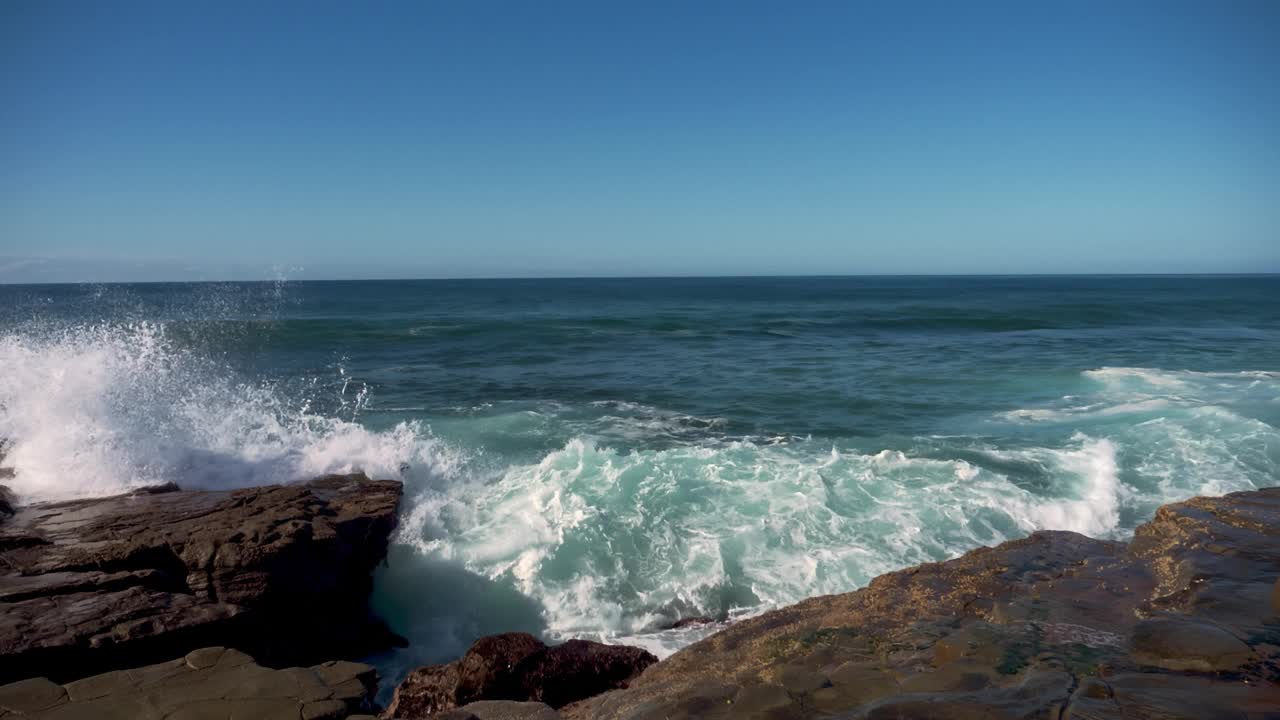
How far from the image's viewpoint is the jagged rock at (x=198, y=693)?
455cm

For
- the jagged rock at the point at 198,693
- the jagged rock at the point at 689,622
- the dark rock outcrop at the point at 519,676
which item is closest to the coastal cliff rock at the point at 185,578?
the jagged rock at the point at 198,693

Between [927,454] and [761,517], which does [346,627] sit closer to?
[761,517]

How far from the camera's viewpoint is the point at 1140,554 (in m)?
5.92

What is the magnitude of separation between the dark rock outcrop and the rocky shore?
0.05 ft

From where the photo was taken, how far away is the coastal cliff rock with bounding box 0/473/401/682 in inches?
219

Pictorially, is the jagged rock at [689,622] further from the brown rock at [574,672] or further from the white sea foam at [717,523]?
the brown rock at [574,672]

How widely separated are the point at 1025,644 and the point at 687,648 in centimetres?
226

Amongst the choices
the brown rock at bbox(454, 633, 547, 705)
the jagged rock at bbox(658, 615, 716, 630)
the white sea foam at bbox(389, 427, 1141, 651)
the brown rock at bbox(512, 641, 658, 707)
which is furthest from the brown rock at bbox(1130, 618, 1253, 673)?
the brown rock at bbox(454, 633, 547, 705)

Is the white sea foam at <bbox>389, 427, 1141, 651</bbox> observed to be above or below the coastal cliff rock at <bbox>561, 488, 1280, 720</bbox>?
below

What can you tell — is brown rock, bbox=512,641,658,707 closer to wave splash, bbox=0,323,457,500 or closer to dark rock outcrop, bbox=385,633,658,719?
dark rock outcrop, bbox=385,633,658,719

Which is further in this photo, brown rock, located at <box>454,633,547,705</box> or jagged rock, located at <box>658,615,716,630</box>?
jagged rock, located at <box>658,615,716,630</box>

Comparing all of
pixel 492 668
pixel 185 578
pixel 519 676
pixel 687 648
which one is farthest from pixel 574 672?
pixel 185 578

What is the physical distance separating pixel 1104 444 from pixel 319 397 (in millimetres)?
16842

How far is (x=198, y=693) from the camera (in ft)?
15.8
